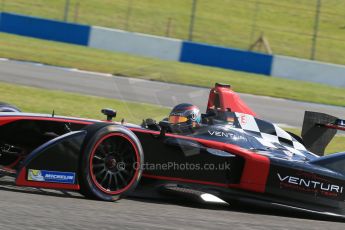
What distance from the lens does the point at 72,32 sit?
21906 millimetres

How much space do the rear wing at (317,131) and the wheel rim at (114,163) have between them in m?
2.79

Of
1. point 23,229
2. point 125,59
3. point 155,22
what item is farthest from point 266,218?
point 155,22

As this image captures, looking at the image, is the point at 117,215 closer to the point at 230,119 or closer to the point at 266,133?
the point at 230,119

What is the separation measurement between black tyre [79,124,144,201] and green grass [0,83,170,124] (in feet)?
14.8

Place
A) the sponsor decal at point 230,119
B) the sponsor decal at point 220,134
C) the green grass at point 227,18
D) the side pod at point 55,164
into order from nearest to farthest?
the side pod at point 55,164, the sponsor decal at point 220,134, the sponsor decal at point 230,119, the green grass at point 227,18

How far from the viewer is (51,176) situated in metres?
5.59

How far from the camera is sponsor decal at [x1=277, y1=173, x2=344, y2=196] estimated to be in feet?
20.5

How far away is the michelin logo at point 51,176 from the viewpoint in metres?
5.54

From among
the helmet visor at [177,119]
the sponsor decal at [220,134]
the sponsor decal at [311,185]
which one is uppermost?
the helmet visor at [177,119]

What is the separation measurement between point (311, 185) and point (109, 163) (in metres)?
1.93

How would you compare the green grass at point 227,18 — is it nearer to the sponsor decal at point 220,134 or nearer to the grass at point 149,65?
the grass at point 149,65

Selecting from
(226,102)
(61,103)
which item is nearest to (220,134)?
(226,102)

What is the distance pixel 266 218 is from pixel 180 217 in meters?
0.99

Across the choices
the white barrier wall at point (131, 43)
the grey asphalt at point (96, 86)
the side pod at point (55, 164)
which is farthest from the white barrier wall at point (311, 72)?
the side pod at point (55, 164)
